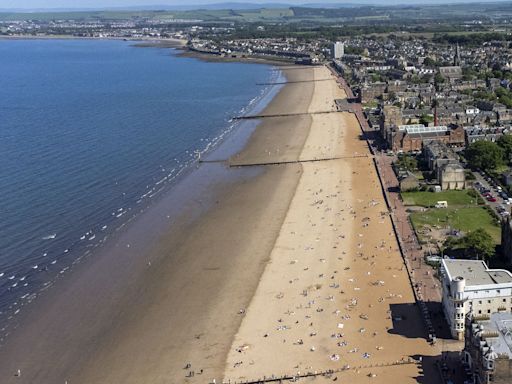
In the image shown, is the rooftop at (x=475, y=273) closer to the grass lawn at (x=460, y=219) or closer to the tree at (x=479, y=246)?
the tree at (x=479, y=246)

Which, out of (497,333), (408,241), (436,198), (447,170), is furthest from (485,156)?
(497,333)

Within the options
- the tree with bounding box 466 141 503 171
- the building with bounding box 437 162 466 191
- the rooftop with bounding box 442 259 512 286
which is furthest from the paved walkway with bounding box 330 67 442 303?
the tree with bounding box 466 141 503 171

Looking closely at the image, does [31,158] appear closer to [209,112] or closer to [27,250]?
[27,250]

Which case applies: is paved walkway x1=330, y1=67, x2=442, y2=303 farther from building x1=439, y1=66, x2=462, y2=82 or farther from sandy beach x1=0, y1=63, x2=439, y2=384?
building x1=439, y1=66, x2=462, y2=82

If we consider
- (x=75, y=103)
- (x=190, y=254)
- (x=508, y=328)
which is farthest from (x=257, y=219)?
(x=75, y=103)

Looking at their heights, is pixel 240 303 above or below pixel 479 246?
below

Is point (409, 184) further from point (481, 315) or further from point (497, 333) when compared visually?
point (497, 333)

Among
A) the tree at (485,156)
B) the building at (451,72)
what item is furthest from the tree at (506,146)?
the building at (451,72)
